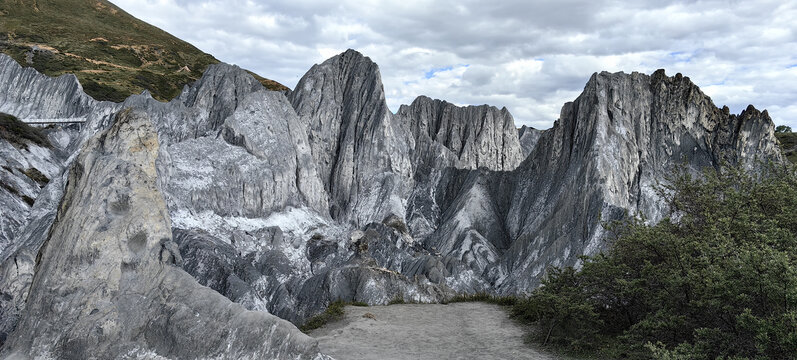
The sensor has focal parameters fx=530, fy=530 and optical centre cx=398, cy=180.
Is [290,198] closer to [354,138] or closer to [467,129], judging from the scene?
[354,138]

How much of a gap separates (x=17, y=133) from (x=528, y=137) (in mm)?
89415

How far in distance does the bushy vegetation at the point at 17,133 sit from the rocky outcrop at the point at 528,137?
271 ft

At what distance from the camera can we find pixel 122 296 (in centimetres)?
1168

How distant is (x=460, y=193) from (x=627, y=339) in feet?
182

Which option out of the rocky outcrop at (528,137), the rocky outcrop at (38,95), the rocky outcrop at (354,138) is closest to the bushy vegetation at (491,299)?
the rocky outcrop at (354,138)

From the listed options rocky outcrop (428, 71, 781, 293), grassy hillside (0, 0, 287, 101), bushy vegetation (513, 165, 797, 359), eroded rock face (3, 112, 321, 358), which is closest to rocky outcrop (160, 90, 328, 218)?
rocky outcrop (428, 71, 781, 293)

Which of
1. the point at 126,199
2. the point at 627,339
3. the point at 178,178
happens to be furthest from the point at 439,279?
the point at 126,199

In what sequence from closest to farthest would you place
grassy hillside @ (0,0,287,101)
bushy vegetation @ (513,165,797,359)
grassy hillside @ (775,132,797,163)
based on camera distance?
bushy vegetation @ (513,165,797,359) < grassy hillside @ (775,132,797,163) < grassy hillside @ (0,0,287,101)

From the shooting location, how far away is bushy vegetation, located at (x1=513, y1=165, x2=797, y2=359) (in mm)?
10398

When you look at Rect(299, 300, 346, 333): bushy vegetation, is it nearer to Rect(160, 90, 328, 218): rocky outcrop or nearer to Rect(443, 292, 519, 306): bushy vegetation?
Rect(443, 292, 519, 306): bushy vegetation

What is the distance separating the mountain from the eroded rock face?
4 cm

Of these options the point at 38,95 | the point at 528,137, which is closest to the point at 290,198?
the point at 38,95

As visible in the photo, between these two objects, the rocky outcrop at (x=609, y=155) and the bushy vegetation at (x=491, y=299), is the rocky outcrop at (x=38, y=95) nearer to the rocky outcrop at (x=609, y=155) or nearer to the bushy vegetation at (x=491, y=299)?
the rocky outcrop at (x=609, y=155)

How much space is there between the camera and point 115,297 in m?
11.6
